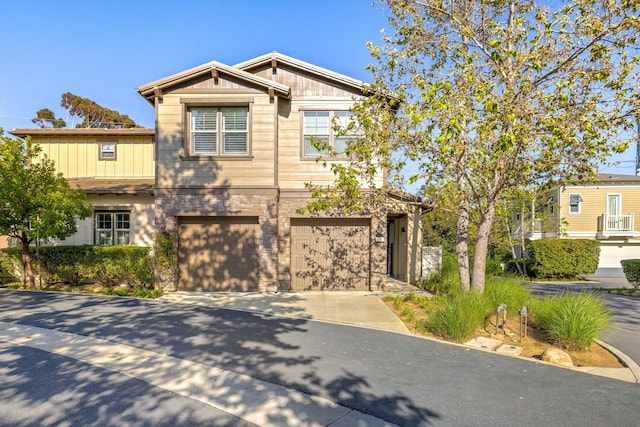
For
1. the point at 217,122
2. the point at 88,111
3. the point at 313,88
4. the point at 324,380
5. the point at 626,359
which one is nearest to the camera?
the point at 324,380

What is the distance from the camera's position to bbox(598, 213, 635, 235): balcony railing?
23.0 metres

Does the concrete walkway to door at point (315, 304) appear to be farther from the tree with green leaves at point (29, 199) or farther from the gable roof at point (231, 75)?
the gable roof at point (231, 75)

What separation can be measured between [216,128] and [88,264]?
6.22m

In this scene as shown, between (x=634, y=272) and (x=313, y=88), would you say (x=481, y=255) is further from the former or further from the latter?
(x=634, y=272)

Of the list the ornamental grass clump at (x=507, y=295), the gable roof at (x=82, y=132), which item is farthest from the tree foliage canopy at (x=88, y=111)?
the ornamental grass clump at (x=507, y=295)

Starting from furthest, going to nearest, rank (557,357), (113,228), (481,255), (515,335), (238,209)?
(113,228) < (238,209) < (481,255) < (515,335) < (557,357)

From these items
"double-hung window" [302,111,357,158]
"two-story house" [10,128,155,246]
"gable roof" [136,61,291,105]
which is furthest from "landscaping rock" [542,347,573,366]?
"two-story house" [10,128,155,246]

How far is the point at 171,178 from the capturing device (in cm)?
1195

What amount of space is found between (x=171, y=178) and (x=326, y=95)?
5917 mm

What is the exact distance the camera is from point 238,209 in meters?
11.8

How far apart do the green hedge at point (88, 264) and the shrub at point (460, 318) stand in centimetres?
911

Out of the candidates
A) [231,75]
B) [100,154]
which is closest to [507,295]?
[231,75]

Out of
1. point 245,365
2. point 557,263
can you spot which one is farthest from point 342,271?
point 557,263

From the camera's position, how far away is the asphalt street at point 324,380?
4.20m
